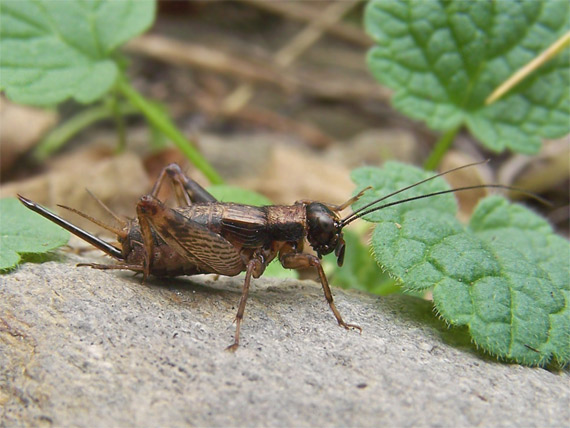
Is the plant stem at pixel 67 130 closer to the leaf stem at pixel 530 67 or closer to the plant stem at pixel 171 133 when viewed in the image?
the plant stem at pixel 171 133

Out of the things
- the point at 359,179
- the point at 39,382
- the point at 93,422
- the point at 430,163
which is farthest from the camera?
the point at 430,163

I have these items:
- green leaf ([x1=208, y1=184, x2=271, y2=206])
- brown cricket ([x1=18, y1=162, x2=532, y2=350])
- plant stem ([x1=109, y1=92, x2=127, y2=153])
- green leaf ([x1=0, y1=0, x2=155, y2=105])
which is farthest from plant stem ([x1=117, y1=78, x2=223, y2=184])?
brown cricket ([x1=18, y1=162, x2=532, y2=350])

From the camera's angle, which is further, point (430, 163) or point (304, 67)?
point (304, 67)

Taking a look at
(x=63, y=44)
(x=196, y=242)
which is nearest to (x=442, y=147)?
(x=196, y=242)

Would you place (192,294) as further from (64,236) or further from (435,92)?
(435,92)

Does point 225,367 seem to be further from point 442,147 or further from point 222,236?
point 442,147

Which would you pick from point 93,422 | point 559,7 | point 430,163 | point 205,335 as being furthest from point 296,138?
point 93,422
